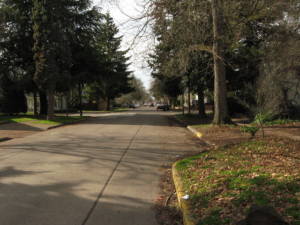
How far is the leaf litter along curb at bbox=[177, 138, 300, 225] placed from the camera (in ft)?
13.4

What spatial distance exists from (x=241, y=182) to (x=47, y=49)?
2263 centimetres

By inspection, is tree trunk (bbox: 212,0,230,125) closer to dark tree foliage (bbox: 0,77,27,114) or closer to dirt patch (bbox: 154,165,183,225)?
dirt patch (bbox: 154,165,183,225)

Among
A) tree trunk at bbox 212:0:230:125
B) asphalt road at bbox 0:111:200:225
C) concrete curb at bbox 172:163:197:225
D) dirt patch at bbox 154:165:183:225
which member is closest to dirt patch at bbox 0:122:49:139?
asphalt road at bbox 0:111:200:225

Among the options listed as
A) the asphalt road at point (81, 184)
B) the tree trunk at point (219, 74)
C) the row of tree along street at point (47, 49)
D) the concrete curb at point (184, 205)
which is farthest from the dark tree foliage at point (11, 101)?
the concrete curb at point (184, 205)

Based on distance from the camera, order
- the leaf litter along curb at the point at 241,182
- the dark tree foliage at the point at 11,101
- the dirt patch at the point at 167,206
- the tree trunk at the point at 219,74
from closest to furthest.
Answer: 1. the leaf litter along curb at the point at 241,182
2. the dirt patch at the point at 167,206
3. the tree trunk at the point at 219,74
4. the dark tree foliage at the point at 11,101

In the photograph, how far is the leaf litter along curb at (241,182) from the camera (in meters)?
4.07

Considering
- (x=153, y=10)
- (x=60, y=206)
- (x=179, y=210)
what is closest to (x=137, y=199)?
(x=179, y=210)

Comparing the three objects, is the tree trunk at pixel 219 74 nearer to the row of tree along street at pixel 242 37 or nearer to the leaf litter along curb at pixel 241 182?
the row of tree along street at pixel 242 37

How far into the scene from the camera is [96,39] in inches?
1331

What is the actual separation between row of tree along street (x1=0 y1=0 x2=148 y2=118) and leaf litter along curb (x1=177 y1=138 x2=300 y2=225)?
19.8 m

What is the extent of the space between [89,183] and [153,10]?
825cm

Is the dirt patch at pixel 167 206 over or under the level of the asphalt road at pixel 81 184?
under

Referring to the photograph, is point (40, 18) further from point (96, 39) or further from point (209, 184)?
point (209, 184)

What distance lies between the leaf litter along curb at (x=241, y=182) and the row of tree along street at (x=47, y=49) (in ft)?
64.9
